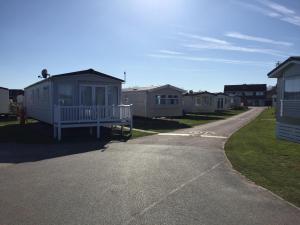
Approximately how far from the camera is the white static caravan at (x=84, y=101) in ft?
59.0

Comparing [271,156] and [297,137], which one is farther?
[297,137]

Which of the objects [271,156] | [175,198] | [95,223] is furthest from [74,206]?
[271,156]

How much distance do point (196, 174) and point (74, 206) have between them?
403 centimetres

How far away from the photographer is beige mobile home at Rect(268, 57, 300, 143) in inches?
669

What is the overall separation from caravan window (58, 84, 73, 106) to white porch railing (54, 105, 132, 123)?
193cm

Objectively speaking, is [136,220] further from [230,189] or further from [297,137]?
[297,137]

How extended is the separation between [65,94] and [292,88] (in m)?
12.7

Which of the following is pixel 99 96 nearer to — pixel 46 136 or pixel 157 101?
pixel 46 136

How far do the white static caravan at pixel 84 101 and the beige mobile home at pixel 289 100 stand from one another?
829cm

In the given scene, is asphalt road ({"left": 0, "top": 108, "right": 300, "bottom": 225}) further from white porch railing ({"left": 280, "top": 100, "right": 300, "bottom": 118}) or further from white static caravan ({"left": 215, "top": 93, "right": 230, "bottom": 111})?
white static caravan ({"left": 215, "top": 93, "right": 230, "bottom": 111})

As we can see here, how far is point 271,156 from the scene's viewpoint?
12.4 metres

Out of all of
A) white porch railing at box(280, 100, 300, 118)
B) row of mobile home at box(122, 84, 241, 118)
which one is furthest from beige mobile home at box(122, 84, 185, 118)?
white porch railing at box(280, 100, 300, 118)

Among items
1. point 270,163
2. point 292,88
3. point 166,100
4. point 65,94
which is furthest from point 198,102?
point 270,163

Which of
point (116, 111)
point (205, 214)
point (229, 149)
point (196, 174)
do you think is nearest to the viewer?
point (205, 214)
